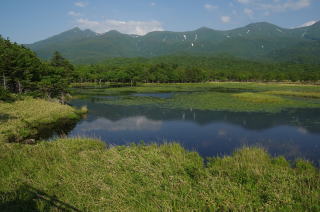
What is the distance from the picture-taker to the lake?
23.9 meters

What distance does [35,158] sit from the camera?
44.4ft

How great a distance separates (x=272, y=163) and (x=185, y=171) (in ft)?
23.0

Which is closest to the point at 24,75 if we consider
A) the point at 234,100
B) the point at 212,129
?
the point at 212,129

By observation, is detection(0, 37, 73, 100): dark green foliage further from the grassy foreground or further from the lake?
the grassy foreground

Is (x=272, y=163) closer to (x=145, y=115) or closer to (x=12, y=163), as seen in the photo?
(x=12, y=163)

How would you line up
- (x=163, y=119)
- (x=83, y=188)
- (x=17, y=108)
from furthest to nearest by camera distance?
(x=163, y=119)
(x=17, y=108)
(x=83, y=188)

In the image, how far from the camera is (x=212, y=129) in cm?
3161

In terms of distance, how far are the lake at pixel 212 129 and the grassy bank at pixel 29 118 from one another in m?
3.08

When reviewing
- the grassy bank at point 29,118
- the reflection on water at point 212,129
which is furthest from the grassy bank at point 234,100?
the grassy bank at point 29,118

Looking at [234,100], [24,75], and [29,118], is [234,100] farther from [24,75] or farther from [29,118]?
[24,75]

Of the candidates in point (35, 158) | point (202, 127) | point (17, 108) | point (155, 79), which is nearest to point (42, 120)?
point (17, 108)

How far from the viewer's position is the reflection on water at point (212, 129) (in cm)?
2409

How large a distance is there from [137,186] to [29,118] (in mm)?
26263

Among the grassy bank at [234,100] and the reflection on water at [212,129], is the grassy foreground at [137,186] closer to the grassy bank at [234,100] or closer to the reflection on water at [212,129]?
the reflection on water at [212,129]
